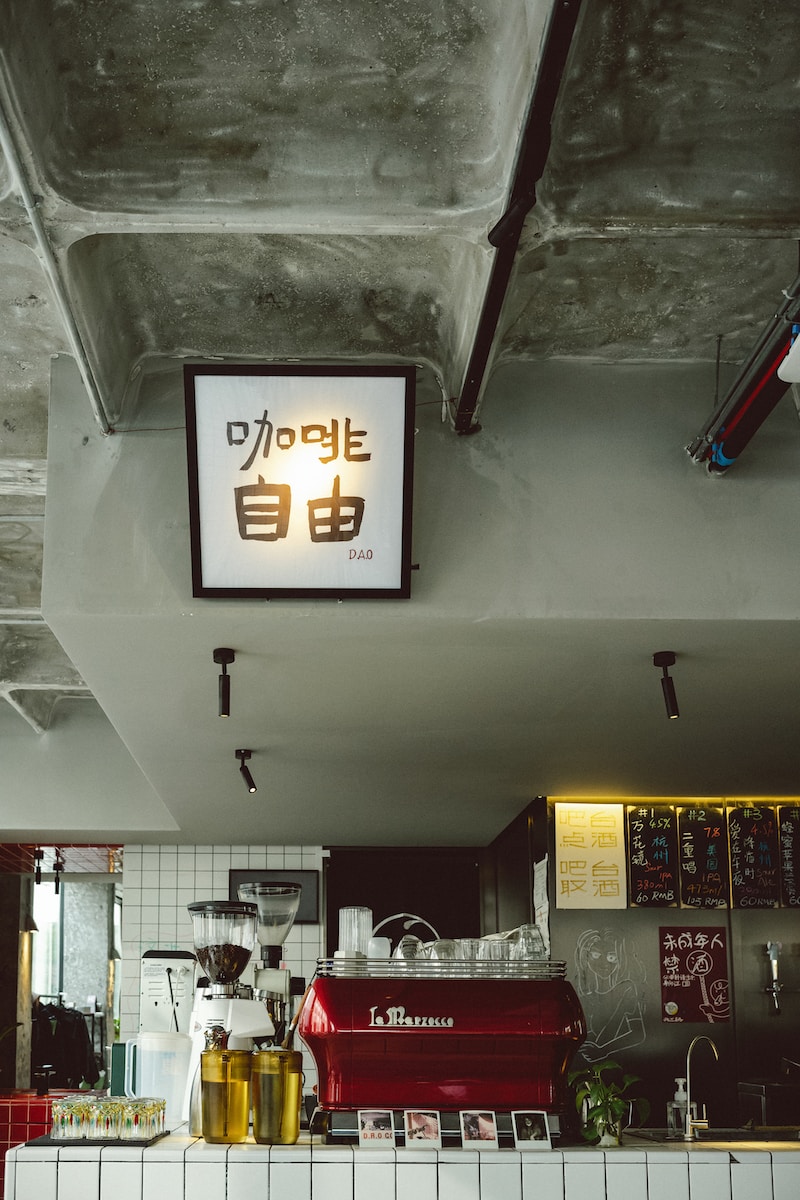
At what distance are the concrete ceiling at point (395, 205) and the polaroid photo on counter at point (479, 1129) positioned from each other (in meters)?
1.31

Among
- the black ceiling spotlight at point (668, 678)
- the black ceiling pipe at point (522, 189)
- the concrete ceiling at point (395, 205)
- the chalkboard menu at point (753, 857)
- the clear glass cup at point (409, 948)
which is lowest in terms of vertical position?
the clear glass cup at point (409, 948)

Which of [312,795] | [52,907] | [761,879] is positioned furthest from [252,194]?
[52,907]

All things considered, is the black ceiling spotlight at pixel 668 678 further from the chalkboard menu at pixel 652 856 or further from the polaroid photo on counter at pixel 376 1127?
the chalkboard menu at pixel 652 856

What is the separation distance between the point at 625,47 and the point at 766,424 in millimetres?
1419

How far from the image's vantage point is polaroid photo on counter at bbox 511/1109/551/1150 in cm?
286

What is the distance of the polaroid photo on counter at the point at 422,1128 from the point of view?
285cm

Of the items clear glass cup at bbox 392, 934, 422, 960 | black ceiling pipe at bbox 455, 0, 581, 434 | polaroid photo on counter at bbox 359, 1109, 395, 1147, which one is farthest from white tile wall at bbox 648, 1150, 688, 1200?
black ceiling pipe at bbox 455, 0, 581, 434

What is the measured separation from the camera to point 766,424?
3480 millimetres

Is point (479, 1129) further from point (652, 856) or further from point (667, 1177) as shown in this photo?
point (652, 856)

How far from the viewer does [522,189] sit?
2.41m

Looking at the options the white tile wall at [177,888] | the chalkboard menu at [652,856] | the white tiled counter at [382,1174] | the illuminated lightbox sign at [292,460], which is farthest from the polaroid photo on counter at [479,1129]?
the white tile wall at [177,888]

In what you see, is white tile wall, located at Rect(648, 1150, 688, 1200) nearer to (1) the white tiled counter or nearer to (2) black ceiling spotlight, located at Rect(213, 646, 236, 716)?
(1) the white tiled counter

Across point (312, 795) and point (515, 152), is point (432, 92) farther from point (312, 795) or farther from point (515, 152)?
point (312, 795)

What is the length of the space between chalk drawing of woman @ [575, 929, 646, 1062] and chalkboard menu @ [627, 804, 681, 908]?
30 cm
